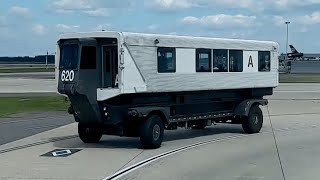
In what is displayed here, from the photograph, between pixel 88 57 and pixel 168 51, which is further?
pixel 168 51

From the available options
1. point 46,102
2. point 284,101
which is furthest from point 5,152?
point 284,101


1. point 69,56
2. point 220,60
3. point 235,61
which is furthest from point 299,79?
point 69,56

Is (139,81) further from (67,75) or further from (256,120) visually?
(256,120)

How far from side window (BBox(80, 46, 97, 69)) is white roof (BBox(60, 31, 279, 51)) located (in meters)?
0.33

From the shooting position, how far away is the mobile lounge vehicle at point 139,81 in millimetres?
15500

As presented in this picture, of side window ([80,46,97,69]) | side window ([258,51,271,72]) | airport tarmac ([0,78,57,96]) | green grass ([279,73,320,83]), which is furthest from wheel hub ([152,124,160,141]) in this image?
green grass ([279,73,320,83])

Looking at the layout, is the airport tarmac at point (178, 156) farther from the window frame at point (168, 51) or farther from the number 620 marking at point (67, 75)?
the window frame at point (168, 51)

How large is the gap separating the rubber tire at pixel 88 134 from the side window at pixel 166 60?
91.9 inches

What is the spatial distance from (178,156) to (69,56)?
3.83 meters

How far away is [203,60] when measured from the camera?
17938mm

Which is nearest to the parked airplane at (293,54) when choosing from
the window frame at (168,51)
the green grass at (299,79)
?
the green grass at (299,79)

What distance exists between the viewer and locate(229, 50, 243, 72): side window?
18969 millimetres

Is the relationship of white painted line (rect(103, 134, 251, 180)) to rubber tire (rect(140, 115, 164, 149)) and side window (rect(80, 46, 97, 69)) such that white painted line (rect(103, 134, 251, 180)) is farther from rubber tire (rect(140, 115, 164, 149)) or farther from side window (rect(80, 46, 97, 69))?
side window (rect(80, 46, 97, 69))

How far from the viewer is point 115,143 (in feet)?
56.5
